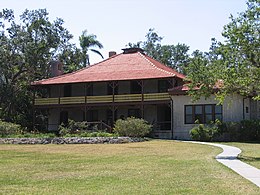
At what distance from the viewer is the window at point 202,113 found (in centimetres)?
3319

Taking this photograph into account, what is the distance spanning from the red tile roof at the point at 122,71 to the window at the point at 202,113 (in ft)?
11.0

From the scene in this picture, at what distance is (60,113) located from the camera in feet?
137

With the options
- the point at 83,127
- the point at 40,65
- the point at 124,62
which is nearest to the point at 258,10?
the point at 83,127

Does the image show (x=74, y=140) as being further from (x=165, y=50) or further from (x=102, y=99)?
(x=165, y=50)

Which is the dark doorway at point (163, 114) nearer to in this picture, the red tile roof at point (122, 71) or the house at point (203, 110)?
the house at point (203, 110)

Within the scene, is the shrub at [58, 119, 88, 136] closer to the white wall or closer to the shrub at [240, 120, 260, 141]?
the white wall

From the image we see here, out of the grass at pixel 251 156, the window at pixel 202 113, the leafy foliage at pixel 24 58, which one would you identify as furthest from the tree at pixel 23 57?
the grass at pixel 251 156

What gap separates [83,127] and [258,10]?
19.4 metres

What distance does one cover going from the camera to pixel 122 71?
127 ft

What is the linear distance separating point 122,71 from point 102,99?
3.30 metres

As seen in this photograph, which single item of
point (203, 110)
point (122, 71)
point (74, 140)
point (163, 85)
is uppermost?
point (122, 71)

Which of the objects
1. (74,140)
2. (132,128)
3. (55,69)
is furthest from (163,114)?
(55,69)

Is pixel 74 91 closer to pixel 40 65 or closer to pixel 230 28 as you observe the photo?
pixel 40 65

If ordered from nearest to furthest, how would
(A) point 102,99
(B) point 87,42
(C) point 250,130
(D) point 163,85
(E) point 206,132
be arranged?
(C) point 250,130 → (E) point 206,132 → (A) point 102,99 → (D) point 163,85 → (B) point 87,42
